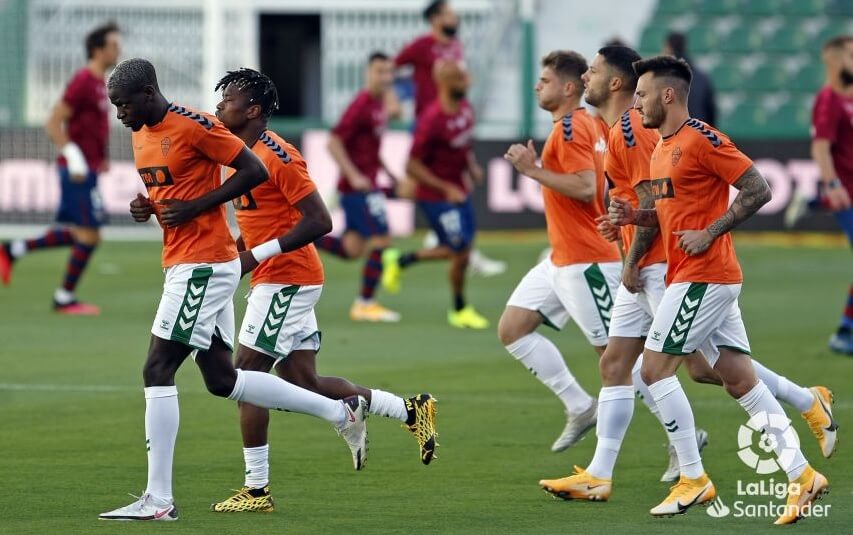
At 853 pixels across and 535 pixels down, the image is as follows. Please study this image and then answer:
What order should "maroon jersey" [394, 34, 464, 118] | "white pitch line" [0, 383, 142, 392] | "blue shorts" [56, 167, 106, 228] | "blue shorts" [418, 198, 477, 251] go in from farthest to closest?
"maroon jersey" [394, 34, 464, 118] < "blue shorts" [56, 167, 106, 228] < "blue shorts" [418, 198, 477, 251] < "white pitch line" [0, 383, 142, 392]

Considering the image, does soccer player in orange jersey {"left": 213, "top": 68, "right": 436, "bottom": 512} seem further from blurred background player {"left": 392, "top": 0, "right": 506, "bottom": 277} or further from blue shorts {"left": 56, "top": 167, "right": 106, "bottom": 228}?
blurred background player {"left": 392, "top": 0, "right": 506, "bottom": 277}

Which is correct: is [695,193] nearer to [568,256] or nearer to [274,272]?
[568,256]

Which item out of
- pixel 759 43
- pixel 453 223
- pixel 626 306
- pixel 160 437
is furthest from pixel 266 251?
pixel 759 43

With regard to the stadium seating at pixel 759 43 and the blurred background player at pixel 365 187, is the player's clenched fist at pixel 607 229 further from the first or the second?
the stadium seating at pixel 759 43

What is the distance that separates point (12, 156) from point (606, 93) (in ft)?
55.8

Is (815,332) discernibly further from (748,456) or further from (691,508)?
(691,508)

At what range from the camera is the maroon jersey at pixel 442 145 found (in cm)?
1415

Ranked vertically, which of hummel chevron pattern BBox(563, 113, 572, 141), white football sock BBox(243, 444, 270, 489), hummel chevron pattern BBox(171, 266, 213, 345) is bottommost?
white football sock BBox(243, 444, 270, 489)

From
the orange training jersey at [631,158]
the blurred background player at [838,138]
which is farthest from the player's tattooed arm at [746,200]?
the blurred background player at [838,138]

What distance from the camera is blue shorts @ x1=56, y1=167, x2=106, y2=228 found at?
583 inches

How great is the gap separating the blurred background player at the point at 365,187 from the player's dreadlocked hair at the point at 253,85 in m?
7.29

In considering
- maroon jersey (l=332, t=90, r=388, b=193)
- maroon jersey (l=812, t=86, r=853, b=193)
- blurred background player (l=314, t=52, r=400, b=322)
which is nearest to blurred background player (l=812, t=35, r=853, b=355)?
maroon jersey (l=812, t=86, r=853, b=193)

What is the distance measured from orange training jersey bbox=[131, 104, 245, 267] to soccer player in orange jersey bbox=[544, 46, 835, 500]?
1.81 m

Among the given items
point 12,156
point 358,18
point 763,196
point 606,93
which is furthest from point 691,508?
point 358,18
